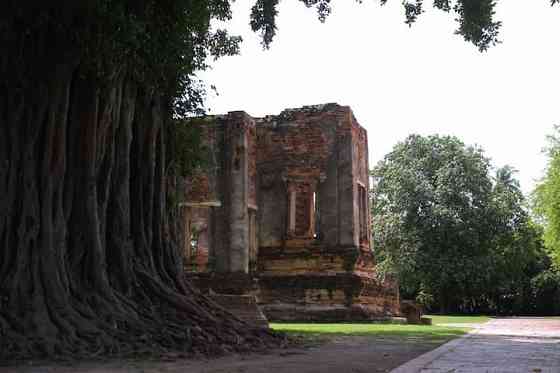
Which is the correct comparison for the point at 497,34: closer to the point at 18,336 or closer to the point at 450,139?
the point at 18,336

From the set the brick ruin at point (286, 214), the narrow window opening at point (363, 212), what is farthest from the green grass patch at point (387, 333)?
the narrow window opening at point (363, 212)

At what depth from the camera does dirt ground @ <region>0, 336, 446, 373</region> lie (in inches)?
224

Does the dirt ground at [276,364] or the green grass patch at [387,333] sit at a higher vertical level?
the dirt ground at [276,364]

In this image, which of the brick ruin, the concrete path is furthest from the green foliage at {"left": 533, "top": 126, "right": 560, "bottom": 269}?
the concrete path

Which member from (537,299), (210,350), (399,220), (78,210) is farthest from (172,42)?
(537,299)

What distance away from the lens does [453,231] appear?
30625 mm

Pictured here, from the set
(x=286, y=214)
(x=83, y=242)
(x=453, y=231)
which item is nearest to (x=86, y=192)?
(x=83, y=242)

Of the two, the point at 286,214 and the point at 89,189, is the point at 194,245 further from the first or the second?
the point at 89,189

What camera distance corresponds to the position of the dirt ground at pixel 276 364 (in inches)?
224

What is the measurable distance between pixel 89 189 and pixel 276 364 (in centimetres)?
311

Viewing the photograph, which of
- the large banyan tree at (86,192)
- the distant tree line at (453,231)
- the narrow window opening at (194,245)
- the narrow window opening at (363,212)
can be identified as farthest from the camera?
the distant tree line at (453,231)

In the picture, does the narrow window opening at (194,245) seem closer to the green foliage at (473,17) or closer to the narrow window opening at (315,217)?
the narrow window opening at (315,217)

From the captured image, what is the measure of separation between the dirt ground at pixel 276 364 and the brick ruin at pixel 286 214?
11.3m

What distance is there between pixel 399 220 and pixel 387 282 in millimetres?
10977
